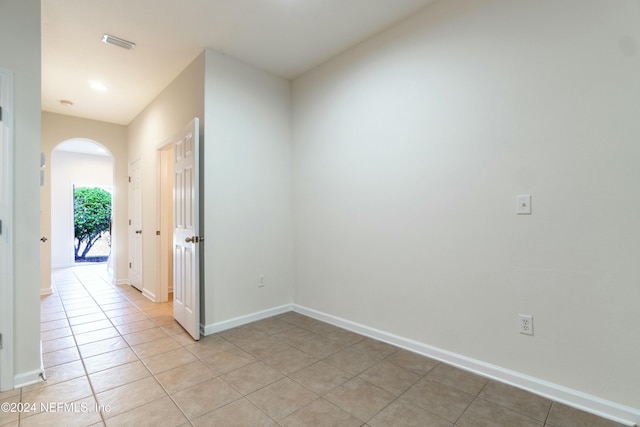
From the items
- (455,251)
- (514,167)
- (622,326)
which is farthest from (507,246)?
(622,326)

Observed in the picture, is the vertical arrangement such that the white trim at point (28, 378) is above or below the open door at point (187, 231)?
below

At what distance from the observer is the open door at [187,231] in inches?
114

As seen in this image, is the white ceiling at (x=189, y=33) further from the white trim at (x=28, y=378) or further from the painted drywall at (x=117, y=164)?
the white trim at (x=28, y=378)

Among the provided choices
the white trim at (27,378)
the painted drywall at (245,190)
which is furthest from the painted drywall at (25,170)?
the painted drywall at (245,190)

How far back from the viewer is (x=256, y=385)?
2113mm

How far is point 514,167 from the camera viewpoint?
2076 millimetres

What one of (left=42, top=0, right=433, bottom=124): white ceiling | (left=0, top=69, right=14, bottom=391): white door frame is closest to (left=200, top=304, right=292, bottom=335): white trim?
(left=0, top=69, right=14, bottom=391): white door frame

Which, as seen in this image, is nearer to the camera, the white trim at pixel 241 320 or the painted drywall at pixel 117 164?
the white trim at pixel 241 320

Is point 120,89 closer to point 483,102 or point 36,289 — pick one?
point 36,289

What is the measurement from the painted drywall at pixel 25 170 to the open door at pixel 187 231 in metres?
1.10

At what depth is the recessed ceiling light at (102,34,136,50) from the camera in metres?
2.90

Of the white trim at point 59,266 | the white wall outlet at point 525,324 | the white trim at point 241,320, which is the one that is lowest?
the white trim at point 59,266

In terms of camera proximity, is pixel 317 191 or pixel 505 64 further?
pixel 317 191

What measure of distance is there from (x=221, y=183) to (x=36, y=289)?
167 centimetres
